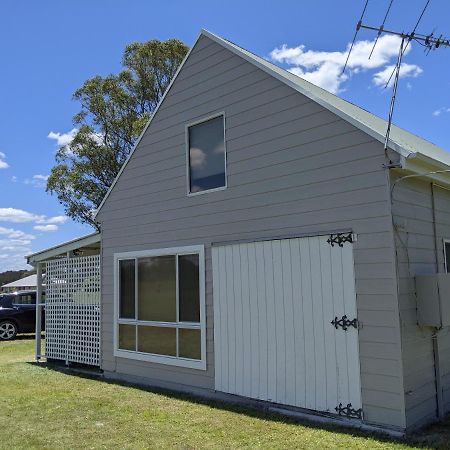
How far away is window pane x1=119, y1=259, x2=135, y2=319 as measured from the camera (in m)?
9.02

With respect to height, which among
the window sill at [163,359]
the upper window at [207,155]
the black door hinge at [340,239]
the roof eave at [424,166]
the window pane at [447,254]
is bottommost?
the window sill at [163,359]

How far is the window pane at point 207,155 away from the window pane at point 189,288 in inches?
47.1

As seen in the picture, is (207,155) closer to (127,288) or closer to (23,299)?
(127,288)

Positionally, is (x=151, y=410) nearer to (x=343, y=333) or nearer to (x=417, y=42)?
(x=343, y=333)

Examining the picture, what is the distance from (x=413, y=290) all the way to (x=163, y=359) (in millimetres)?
4423

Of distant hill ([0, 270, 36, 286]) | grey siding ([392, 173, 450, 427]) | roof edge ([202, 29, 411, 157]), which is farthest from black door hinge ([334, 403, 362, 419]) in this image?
distant hill ([0, 270, 36, 286])

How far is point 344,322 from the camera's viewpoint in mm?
5770

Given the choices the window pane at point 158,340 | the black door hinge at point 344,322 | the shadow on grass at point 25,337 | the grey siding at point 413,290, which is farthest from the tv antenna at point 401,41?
the shadow on grass at point 25,337

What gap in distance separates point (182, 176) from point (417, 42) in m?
4.24

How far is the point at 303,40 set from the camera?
723cm

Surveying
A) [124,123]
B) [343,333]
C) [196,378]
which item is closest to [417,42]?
[343,333]

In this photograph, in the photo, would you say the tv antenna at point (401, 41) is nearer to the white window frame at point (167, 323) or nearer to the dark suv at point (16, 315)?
the white window frame at point (167, 323)

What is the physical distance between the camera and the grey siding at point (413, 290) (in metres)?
5.47

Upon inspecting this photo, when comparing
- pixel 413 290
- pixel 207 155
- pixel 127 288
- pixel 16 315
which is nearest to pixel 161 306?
pixel 127 288
